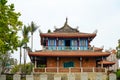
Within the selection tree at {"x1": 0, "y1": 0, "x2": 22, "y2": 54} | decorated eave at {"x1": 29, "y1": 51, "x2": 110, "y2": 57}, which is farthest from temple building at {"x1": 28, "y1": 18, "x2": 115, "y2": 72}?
tree at {"x1": 0, "y1": 0, "x2": 22, "y2": 54}

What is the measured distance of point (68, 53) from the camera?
140 ft

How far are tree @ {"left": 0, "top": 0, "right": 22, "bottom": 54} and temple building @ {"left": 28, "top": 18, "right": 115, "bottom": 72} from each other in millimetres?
9419

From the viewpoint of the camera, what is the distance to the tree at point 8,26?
3158 cm

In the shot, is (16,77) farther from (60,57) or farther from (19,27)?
(60,57)

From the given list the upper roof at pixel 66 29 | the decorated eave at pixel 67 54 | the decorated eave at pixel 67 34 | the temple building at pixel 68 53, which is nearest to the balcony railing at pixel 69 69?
the temple building at pixel 68 53

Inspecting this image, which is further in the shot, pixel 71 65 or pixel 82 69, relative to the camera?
pixel 71 65

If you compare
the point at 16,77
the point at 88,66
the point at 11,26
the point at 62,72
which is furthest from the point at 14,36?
the point at 88,66

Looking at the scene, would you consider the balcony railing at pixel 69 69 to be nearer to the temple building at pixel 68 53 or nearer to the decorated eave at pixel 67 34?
the temple building at pixel 68 53

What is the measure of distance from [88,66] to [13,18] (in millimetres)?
15834

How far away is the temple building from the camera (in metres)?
41.6

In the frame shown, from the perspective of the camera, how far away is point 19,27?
32594mm

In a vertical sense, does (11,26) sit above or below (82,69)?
above

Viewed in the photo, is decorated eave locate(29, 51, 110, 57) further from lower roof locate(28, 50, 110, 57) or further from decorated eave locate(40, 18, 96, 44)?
decorated eave locate(40, 18, 96, 44)

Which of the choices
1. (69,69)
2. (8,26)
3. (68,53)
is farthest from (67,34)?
(8,26)
